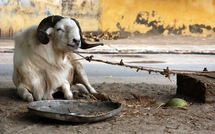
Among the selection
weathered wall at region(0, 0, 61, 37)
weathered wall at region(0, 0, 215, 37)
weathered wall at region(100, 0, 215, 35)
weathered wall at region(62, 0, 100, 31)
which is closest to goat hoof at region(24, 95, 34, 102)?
weathered wall at region(0, 0, 61, 37)

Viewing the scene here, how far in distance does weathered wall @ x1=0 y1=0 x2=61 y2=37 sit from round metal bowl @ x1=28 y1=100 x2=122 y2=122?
44.2 ft

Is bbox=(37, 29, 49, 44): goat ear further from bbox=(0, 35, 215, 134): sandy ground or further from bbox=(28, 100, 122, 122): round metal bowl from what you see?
bbox=(28, 100, 122, 122): round metal bowl

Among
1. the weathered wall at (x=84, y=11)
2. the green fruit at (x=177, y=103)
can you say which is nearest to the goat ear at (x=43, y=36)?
the green fruit at (x=177, y=103)

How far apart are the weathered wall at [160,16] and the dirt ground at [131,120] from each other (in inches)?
528

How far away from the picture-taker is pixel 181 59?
14.0 m

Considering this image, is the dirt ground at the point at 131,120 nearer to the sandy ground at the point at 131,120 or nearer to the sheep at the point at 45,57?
the sandy ground at the point at 131,120

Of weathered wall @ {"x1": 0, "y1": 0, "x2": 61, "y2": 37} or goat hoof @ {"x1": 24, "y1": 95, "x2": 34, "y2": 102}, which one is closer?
goat hoof @ {"x1": 24, "y1": 95, "x2": 34, "y2": 102}

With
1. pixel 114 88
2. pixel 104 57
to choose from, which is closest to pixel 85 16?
pixel 104 57

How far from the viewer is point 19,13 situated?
1920cm

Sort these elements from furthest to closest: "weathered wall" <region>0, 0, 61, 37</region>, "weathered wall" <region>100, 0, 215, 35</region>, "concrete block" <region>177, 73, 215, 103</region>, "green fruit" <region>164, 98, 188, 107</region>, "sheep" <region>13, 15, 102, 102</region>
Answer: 1. "weathered wall" <region>100, 0, 215, 35</region>
2. "weathered wall" <region>0, 0, 61, 37</region>
3. "sheep" <region>13, 15, 102, 102</region>
4. "concrete block" <region>177, 73, 215, 103</region>
5. "green fruit" <region>164, 98, 188, 107</region>

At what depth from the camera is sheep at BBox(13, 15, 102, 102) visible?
672cm

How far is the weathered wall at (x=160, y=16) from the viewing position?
20.6 metres

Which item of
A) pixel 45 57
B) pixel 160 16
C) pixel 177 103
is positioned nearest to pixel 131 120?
pixel 177 103

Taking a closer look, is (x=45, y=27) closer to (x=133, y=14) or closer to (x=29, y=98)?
(x=29, y=98)
